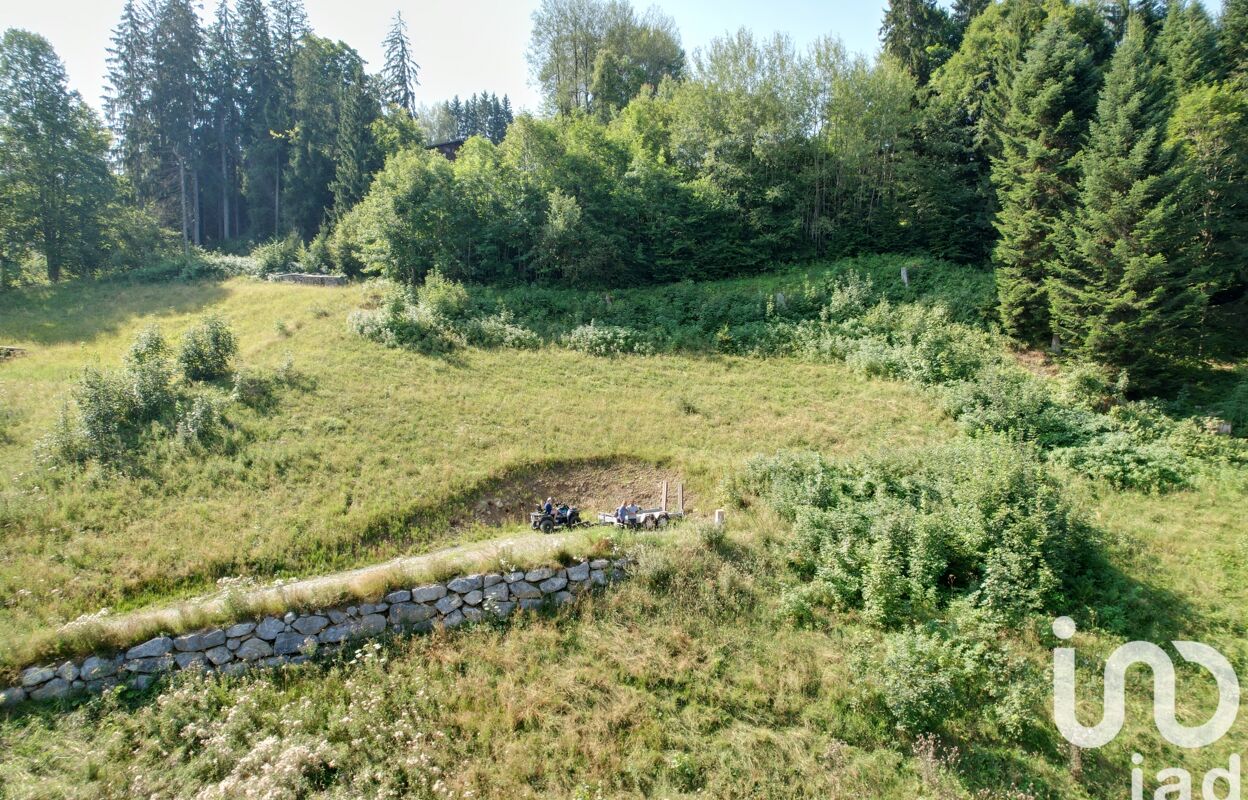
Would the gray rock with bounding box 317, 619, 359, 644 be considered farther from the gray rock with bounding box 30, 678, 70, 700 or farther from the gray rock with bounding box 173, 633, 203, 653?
the gray rock with bounding box 30, 678, 70, 700

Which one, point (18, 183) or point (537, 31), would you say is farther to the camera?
point (537, 31)

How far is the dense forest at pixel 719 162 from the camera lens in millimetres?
17203

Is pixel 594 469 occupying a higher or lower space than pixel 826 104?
lower

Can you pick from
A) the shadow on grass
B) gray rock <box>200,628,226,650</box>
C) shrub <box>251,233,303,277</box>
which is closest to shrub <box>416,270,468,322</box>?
the shadow on grass

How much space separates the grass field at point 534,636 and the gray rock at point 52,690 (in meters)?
0.19

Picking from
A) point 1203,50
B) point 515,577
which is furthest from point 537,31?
point 515,577

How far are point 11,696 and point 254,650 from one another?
110 inches

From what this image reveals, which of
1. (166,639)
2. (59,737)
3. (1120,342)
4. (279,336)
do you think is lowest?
(59,737)

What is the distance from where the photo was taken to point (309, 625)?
8547 millimetres

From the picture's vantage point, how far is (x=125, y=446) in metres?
12.8

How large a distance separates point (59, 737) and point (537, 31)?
48361mm

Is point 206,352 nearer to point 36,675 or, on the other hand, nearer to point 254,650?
point 36,675

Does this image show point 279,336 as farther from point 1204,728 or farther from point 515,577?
→ point 1204,728

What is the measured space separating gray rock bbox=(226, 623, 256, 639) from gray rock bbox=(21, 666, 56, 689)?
2.08m
